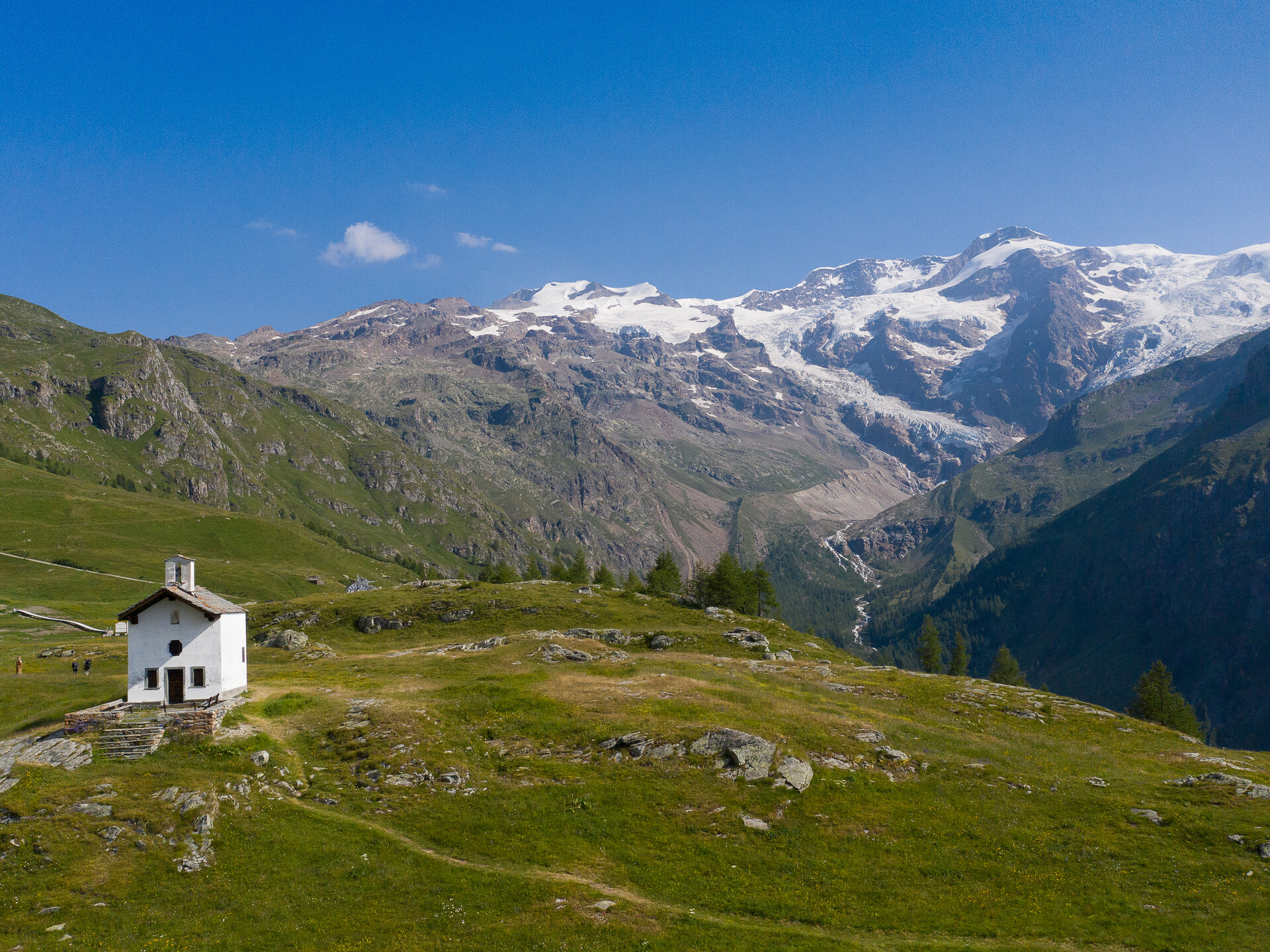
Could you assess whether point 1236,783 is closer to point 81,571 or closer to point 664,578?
point 664,578

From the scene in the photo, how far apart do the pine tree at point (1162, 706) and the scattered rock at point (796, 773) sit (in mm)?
98066

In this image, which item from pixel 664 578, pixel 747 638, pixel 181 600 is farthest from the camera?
pixel 664 578

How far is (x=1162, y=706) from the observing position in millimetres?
113375

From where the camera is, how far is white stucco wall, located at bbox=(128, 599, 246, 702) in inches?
1959

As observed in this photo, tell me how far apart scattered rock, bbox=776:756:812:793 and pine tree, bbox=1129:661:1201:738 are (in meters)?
98.1

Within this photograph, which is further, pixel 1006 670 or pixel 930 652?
pixel 930 652

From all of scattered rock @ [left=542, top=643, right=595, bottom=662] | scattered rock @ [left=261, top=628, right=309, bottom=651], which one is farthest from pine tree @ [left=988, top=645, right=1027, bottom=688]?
scattered rock @ [left=261, top=628, right=309, bottom=651]

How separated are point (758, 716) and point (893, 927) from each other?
2314 cm

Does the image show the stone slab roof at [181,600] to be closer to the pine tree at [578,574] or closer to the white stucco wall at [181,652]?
the white stucco wall at [181,652]

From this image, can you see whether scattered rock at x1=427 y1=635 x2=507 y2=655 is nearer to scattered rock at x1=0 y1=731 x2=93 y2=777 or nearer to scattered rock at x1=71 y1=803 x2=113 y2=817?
scattered rock at x1=0 y1=731 x2=93 y2=777

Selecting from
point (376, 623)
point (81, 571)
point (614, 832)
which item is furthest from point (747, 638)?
point (81, 571)

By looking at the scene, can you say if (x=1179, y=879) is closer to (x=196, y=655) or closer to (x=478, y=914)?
(x=478, y=914)

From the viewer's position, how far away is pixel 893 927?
3041 centimetres

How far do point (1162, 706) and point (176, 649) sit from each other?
13919 cm
